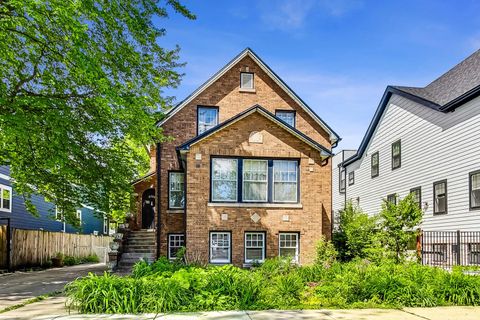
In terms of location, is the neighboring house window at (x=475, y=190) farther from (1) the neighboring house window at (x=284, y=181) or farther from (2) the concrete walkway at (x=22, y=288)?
(2) the concrete walkway at (x=22, y=288)

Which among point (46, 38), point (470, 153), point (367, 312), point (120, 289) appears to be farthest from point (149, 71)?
point (470, 153)

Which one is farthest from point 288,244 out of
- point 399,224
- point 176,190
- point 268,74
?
point 268,74

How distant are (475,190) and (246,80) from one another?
11204 millimetres

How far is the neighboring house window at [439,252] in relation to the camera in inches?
728

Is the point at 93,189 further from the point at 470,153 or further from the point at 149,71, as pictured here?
the point at 470,153

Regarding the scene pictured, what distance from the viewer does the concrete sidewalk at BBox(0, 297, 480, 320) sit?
28.8 feet

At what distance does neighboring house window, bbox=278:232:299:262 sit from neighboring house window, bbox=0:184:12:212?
54.2ft

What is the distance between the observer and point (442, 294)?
10391 millimetres

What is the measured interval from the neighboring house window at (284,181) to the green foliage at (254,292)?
6466mm

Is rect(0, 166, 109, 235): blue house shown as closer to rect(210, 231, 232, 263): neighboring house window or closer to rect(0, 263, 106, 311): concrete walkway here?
rect(0, 263, 106, 311): concrete walkway

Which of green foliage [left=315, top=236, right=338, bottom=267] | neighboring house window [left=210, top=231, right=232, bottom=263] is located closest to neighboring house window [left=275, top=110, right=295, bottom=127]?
green foliage [left=315, top=236, right=338, bottom=267]

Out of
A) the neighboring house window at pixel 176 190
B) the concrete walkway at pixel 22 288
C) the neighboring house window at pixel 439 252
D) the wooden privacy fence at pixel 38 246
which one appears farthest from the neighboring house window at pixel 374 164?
the wooden privacy fence at pixel 38 246

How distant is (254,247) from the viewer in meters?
17.5

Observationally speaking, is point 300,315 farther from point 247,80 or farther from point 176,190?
point 247,80
